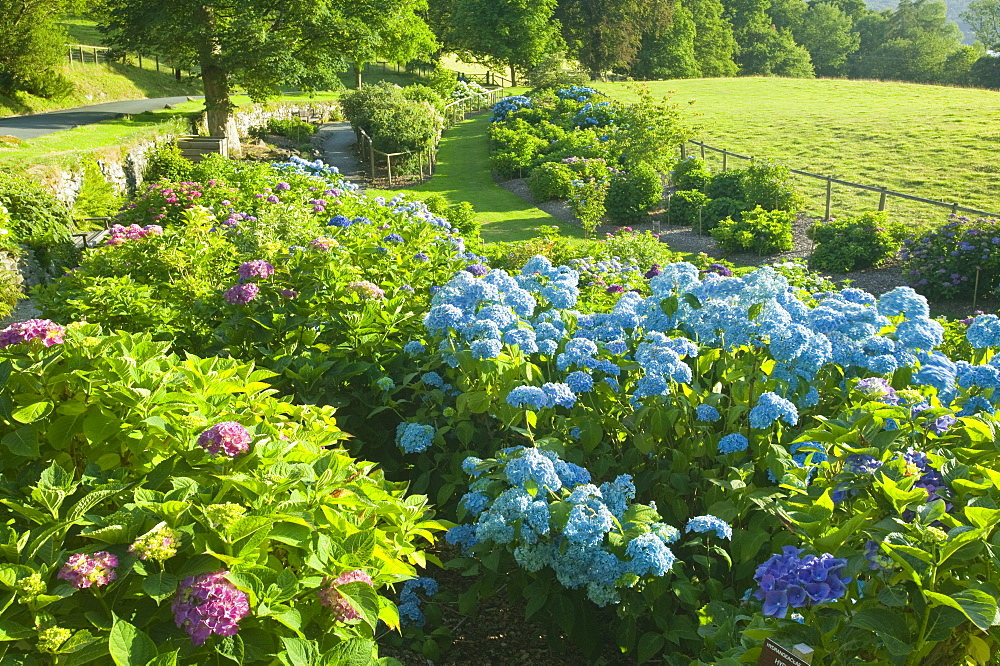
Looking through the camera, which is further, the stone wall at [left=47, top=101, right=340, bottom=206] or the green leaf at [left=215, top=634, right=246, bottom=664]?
the stone wall at [left=47, top=101, right=340, bottom=206]

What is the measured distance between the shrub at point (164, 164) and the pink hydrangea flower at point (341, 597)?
13.6m

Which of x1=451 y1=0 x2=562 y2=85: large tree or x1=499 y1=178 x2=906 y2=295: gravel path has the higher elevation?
x1=451 y1=0 x2=562 y2=85: large tree

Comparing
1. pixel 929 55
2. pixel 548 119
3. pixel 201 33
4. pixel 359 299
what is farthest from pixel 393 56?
pixel 929 55

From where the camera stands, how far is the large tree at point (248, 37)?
19.5 meters

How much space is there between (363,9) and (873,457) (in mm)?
22829

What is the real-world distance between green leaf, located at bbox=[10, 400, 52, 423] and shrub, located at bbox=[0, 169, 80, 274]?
7.71 metres

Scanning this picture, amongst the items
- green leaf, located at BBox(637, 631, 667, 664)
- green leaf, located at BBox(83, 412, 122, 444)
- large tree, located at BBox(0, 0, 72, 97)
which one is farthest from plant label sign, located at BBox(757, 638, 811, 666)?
large tree, located at BBox(0, 0, 72, 97)

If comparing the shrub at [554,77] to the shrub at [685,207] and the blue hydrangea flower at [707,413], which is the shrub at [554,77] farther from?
the blue hydrangea flower at [707,413]

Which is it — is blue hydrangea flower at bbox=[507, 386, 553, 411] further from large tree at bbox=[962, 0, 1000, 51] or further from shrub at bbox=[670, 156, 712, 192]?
large tree at bbox=[962, 0, 1000, 51]

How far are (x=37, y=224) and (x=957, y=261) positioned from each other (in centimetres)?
1258

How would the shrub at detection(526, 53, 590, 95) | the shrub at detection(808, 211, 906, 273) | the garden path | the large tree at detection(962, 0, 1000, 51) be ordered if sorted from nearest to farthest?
the shrub at detection(808, 211, 906, 273)
the garden path
the shrub at detection(526, 53, 590, 95)
the large tree at detection(962, 0, 1000, 51)

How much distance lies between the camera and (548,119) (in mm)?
26391

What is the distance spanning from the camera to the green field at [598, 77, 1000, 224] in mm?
17797

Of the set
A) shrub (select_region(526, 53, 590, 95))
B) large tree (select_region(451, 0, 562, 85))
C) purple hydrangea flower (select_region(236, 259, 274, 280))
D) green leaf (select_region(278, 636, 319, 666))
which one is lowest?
green leaf (select_region(278, 636, 319, 666))
